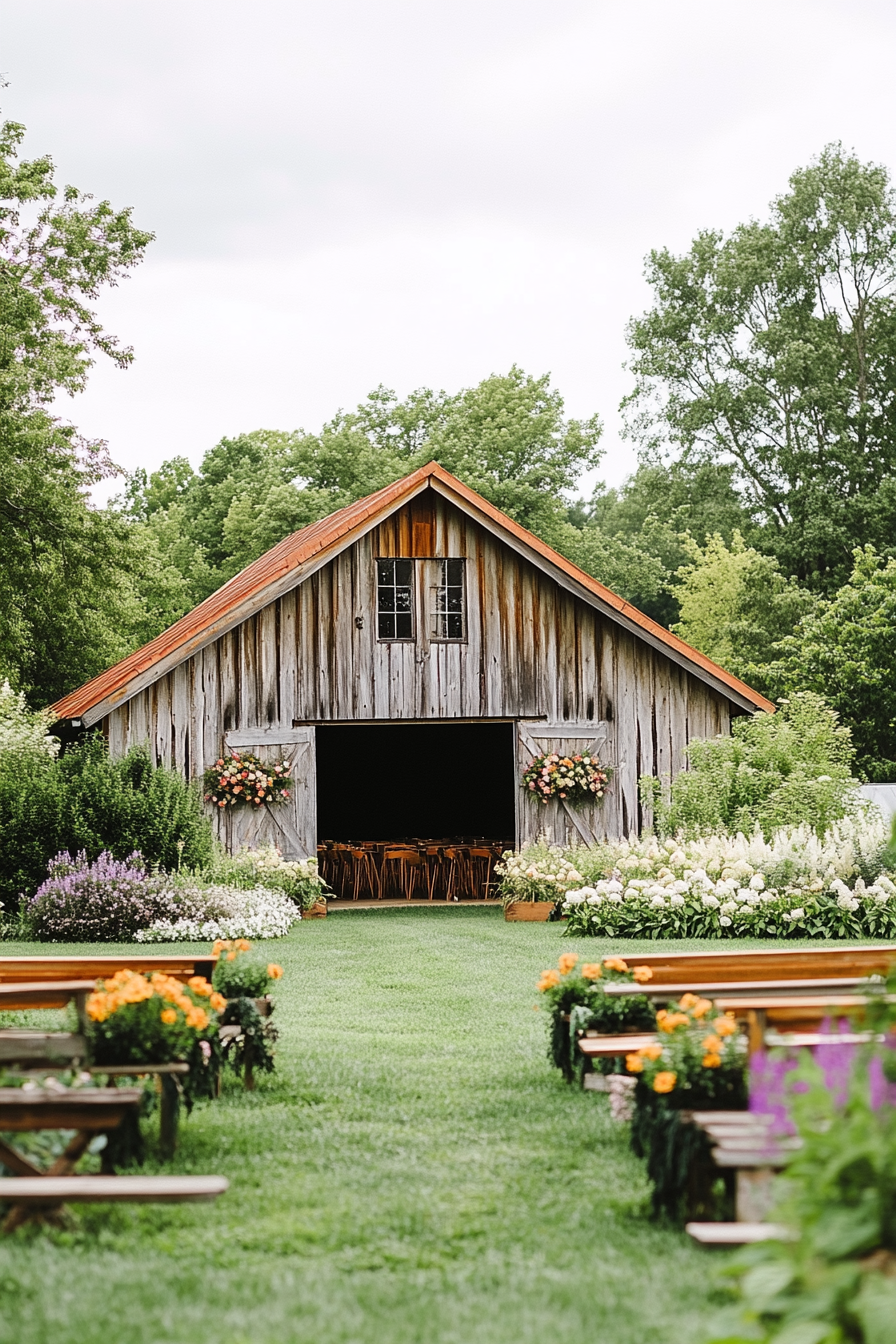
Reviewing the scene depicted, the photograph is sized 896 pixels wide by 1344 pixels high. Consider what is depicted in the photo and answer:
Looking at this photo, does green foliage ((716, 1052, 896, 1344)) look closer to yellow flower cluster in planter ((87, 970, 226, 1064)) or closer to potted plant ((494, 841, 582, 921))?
yellow flower cluster in planter ((87, 970, 226, 1064))

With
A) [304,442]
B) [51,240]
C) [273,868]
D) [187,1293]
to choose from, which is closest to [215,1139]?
[187,1293]

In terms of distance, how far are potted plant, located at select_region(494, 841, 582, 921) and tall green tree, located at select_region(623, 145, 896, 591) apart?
954 inches

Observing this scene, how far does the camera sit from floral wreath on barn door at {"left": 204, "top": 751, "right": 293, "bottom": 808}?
64.3 ft

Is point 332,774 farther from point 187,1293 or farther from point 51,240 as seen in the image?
Result: point 187,1293

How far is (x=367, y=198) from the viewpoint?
19.1 metres

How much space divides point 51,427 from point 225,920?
11929mm

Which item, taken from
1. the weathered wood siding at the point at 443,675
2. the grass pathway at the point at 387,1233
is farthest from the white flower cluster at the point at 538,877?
the grass pathway at the point at 387,1233

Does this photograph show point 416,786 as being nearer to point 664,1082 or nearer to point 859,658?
point 859,658

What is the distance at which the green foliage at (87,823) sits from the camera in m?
17.2

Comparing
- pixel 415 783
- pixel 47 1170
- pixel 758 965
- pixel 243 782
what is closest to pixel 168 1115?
pixel 47 1170

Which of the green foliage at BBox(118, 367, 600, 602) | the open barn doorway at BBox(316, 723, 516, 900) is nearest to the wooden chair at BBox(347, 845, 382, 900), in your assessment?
the open barn doorway at BBox(316, 723, 516, 900)

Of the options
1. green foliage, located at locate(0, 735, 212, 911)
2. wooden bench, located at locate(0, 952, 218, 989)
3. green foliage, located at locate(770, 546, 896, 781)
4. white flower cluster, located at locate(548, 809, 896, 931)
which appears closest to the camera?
wooden bench, located at locate(0, 952, 218, 989)

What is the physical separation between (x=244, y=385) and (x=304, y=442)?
4336 millimetres

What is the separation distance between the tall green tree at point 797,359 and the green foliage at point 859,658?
928 cm
